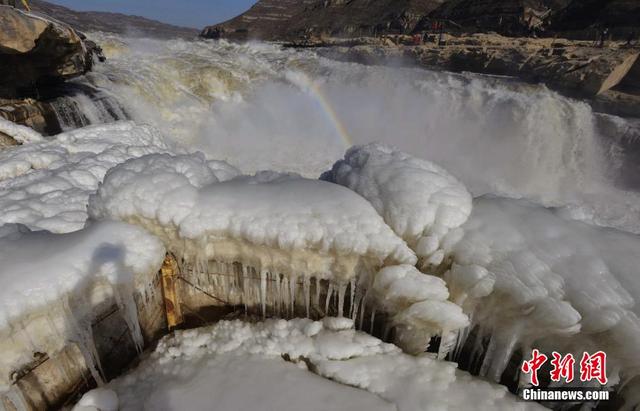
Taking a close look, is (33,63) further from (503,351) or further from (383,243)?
(503,351)

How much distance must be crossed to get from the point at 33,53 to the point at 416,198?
1062 cm

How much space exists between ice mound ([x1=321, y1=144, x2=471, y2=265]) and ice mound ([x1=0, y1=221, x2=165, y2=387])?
1928 mm

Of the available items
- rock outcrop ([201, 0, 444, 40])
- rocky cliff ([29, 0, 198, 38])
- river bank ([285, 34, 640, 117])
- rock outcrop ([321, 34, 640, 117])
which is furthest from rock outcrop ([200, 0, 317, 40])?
rock outcrop ([321, 34, 640, 117])

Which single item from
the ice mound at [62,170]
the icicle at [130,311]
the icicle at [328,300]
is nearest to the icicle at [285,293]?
the icicle at [328,300]

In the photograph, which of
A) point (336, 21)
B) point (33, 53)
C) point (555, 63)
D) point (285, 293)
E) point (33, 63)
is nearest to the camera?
point (285, 293)

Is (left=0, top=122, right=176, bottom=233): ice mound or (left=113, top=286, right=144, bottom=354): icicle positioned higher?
(left=0, top=122, right=176, bottom=233): ice mound

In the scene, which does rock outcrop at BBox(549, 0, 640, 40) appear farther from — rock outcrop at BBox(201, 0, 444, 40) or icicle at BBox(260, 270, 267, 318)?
icicle at BBox(260, 270, 267, 318)

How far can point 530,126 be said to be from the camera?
12914 mm

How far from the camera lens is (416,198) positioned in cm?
294

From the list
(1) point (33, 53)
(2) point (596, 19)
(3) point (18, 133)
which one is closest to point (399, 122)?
(1) point (33, 53)

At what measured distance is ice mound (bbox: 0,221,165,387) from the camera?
2237 millimetres

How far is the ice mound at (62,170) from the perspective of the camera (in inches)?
171

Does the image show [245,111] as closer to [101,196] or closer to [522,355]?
[101,196]

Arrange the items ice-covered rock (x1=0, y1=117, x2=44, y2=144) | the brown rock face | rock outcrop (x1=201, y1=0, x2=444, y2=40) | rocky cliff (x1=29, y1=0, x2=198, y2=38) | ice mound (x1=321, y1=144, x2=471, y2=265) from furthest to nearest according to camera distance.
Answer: rocky cliff (x1=29, y1=0, x2=198, y2=38) → rock outcrop (x1=201, y1=0, x2=444, y2=40) → the brown rock face → ice-covered rock (x1=0, y1=117, x2=44, y2=144) → ice mound (x1=321, y1=144, x2=471, y2=265)
